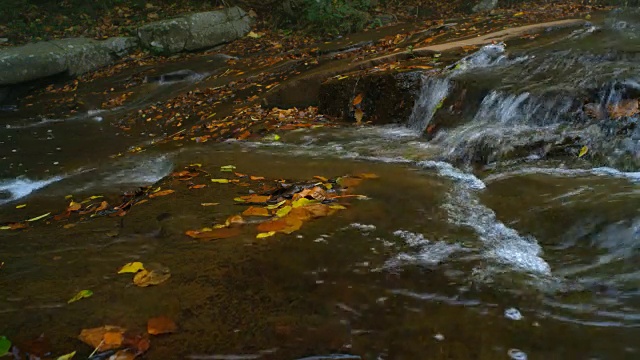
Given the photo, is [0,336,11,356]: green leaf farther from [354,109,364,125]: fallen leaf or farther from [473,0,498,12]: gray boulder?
[473,0,498,12]: gray boulder

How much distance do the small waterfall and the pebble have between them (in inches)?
146

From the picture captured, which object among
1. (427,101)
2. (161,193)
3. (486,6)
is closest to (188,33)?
(486,6)

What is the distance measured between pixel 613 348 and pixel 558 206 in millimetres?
1308

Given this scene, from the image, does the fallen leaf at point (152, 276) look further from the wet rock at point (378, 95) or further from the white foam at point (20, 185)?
the wet rock at point (378, 95)

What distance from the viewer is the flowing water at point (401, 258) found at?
1723 millimetres

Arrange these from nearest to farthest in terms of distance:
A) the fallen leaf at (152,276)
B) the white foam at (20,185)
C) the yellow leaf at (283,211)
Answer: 1. the fallen leaf at (152,276)
2. the yellow leaf at (283,211)
3. the white foam at (20,185)

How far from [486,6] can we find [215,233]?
14.0 m

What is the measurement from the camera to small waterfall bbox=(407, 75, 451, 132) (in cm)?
552

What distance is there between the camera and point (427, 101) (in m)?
5.77

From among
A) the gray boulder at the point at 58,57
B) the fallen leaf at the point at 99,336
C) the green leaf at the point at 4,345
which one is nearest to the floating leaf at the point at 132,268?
the fallen leaf at the point at 99,336

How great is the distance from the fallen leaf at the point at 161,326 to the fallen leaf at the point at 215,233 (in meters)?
0.77

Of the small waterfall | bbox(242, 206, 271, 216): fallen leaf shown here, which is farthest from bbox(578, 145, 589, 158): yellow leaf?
bbox(242, 206, 271, 216): fallen leaf

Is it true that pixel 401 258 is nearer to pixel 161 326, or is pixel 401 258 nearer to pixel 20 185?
pixel 161 326

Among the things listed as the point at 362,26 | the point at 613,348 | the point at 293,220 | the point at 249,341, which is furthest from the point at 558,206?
the point at 362,26
